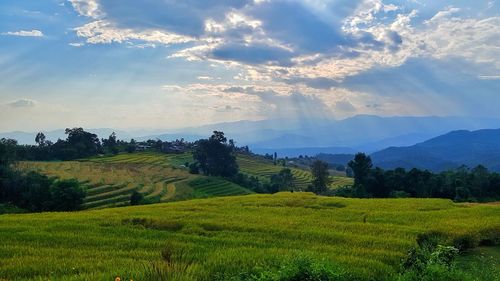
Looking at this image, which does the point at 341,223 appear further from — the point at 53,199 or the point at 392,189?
the point at 392,189

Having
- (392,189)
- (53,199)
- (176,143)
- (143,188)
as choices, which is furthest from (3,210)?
(176,143)

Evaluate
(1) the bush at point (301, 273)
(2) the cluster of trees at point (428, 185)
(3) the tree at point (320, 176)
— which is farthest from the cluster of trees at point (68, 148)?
(1) the bush at point (301, 273)

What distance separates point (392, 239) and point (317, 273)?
20.2 ft

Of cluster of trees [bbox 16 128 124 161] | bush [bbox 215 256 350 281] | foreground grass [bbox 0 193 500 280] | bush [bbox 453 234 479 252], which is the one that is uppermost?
cluster of trees [bbox 16 128 124 161]

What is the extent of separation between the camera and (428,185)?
183 feet

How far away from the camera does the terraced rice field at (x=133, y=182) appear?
56.6 meters

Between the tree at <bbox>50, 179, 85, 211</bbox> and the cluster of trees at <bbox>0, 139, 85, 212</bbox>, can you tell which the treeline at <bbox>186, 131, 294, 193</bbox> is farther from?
the tree at <bbox>50, 179, 85, 211</bbox>

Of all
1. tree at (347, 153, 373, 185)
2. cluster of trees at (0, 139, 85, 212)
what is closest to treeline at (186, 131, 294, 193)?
tree at (347, 153, 373, 185)

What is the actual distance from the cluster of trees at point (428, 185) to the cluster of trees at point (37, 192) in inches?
1365

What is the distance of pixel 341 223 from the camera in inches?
674

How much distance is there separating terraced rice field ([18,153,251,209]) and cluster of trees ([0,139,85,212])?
13.9 ft

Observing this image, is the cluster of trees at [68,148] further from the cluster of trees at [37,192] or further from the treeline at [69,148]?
the cluster of trees at [37,192]

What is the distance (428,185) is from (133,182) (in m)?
42.5

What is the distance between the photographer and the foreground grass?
9.23 m
